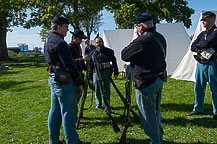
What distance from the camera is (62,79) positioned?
2941 mm

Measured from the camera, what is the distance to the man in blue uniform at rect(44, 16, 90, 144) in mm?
2848

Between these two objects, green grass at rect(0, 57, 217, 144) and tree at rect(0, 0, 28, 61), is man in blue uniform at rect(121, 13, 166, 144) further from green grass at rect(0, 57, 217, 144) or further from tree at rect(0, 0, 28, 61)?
tree at rect(0, 0, 28, 61)

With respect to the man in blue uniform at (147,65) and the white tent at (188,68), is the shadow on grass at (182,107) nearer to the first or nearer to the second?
the man in blue uniform at (147,65)

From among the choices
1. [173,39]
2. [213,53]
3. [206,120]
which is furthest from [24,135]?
[173,39]

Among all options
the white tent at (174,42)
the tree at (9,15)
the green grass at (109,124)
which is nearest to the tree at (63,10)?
the tree at (9,15)

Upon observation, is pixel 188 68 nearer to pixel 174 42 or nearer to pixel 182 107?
pixel 174 42

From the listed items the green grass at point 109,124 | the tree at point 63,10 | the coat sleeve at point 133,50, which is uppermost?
the tree at point 63,10

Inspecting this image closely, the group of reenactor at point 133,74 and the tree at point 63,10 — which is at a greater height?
the tree at point 63,10

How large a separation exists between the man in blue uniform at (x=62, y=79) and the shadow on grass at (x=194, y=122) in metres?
2.17

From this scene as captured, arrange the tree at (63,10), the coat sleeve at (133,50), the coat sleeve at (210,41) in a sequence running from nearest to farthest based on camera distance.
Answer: the coat sleeve at (133,50)
the coat sleeve at (210,41)
the tree at (63,10)

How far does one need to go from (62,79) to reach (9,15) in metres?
25.5

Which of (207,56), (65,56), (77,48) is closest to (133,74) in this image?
(65,56)

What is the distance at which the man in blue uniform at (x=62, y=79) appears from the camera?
2.85 m

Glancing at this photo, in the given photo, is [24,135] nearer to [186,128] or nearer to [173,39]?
[186,128]
